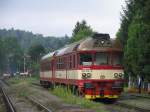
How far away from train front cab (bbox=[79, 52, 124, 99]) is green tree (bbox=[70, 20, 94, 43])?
4840 cm

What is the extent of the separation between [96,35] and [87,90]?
3.07m

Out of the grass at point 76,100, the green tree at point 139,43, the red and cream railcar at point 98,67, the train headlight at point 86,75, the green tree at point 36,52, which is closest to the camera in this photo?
the grass at point 76,100

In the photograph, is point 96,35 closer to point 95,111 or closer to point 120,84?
point 120,84

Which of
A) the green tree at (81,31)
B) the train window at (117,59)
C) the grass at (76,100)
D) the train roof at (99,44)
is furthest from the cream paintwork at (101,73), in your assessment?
the green tree at (81,31)

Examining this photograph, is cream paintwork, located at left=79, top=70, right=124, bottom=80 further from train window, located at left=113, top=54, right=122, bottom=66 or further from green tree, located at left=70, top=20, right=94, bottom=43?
green tree, located at left=70, top=20, right=94, bottom=43

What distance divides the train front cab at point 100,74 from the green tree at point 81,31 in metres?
48.4

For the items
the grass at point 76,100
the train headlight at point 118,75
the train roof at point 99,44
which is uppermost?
the train roof at point 99,44

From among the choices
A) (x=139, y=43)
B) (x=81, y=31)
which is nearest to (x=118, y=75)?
(x=139, y=43)

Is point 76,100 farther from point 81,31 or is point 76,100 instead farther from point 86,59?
point 81,31

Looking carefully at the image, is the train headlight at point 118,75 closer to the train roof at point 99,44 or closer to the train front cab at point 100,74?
the train front cab at point 100,74

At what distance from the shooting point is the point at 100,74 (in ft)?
93.5

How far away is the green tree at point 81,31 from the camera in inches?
3088

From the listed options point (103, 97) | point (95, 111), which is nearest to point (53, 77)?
point (103, 97)

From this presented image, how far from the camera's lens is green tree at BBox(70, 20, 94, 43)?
7844 centimetres
